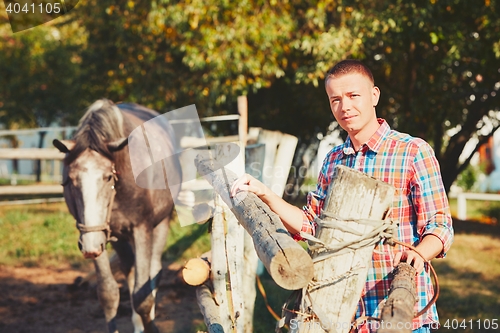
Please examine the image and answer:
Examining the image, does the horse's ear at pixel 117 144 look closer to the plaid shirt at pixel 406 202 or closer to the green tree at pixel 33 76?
the plaid shirt at pixel 406 202

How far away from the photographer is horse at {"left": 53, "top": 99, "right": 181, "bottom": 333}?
4.06m

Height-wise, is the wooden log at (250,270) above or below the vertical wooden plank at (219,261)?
below

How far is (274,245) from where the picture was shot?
5.43 ft

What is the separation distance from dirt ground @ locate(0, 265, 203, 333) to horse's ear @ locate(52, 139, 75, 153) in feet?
6.55

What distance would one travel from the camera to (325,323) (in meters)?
1.61

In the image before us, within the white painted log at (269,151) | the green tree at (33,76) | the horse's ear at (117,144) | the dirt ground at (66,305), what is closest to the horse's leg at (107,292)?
the dirt ground at (66,305)

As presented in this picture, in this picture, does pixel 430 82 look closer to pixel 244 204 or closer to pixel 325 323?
pixel 244 204

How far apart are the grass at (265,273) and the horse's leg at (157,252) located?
13.5 inches

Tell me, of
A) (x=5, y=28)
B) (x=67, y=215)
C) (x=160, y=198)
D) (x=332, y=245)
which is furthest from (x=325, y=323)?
(x=5, y=28)

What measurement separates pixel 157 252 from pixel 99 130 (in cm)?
125

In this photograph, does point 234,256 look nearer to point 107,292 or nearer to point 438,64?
point 107,292

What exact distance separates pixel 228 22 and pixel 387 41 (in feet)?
8.39

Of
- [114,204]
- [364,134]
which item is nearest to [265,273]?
[114,204]

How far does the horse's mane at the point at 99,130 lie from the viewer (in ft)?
13.9
